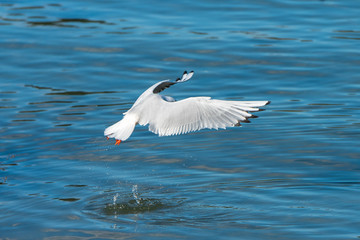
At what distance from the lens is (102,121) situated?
10.7 metres

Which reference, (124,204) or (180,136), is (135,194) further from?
(180,136)

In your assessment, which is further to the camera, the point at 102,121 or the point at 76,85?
the point at 76,85

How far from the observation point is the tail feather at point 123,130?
728cm

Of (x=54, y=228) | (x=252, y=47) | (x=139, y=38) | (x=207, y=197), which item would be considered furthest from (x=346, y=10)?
(x=54, y=228)

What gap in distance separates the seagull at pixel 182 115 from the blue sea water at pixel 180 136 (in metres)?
0.92

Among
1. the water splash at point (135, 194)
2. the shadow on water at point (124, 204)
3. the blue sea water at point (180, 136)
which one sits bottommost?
the shadow on water at point (124, 204)

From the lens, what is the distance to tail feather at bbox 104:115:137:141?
728 centimetres

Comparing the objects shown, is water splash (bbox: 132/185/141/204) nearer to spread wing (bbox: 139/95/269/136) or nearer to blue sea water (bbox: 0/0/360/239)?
blue sea water (bbox: 0/0/360/239)

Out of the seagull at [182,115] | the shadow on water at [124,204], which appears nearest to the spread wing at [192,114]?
the seagull at [182,115]

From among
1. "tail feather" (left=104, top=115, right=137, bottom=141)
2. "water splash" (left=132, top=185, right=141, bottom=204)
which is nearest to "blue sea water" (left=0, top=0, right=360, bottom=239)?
"water splash" (left=132, top=185, right=141, bottom=204)

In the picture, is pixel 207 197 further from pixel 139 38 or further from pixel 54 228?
pixel 139 38

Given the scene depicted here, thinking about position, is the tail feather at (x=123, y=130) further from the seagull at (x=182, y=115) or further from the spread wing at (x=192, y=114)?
the spread wing at (x=192, y=114)

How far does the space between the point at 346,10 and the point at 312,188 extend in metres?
9.98

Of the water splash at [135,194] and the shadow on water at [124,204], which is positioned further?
the water splash at [135,194]
